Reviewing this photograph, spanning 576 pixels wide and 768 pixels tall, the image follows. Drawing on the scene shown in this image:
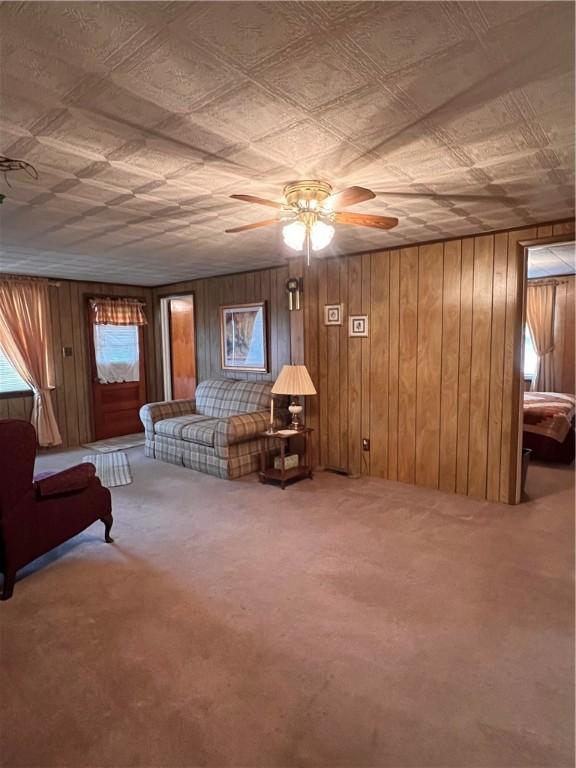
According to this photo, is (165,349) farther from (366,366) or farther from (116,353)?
(366,366)

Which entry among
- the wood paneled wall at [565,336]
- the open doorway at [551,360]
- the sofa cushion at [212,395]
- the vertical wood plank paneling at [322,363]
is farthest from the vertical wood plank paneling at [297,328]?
the wood paneled wall at [565,336]

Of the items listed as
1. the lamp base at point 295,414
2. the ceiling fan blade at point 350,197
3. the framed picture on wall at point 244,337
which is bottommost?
the lamp base at point 295,414

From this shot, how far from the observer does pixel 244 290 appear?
5.50 metres

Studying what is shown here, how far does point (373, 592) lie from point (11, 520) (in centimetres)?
206

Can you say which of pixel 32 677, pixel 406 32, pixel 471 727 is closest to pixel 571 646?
pixel 471 727

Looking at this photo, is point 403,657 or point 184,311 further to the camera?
point 184,311

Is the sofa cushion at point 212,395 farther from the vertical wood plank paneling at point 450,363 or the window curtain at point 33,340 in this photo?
the vertical wood plank paneling at point 450,363

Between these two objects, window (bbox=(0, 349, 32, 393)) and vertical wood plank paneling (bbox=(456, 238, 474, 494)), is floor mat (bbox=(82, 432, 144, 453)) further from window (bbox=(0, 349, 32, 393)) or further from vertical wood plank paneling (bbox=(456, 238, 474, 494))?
vertical wood plank paneling (bbox=(456, 238, 474, 494))

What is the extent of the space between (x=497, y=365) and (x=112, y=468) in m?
4.03

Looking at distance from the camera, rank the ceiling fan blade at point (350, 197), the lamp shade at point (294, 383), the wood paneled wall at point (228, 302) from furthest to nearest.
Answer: the wood paneled wall at point (228, 302), the lamp shade at point (294, 383), the ceiling fan blade at point (350, 197)

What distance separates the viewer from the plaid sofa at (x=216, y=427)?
14.5 feet

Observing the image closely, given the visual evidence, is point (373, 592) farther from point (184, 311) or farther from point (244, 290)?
point (184, 311)

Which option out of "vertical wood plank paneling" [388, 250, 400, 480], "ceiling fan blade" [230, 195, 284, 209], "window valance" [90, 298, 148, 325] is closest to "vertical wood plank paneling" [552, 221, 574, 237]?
"vertical wood plank paneling" [388, 250, 400, 480]

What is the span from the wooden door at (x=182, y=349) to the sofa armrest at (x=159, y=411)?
57.8 inches
